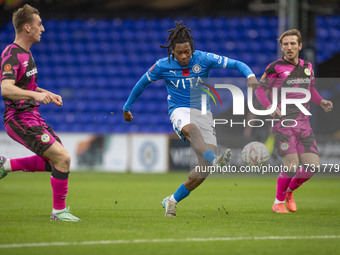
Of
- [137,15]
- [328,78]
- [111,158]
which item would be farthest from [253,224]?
[137,15]

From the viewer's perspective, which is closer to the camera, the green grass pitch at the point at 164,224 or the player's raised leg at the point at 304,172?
the green grass pitch at the point at 164,224

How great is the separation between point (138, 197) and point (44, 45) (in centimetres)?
1452

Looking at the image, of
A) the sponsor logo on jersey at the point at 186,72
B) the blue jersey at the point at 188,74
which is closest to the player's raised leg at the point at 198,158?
the blue jersey at the point at 188,74

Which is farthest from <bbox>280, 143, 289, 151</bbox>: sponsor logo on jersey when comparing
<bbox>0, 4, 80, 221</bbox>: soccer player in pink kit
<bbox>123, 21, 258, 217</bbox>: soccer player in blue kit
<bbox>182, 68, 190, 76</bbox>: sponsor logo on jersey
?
<bbox>0, 4, 80, 221</bbox>: soccer player in pink kit

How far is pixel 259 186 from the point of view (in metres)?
14.1

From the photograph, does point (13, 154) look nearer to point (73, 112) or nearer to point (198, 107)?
point (73, 112)

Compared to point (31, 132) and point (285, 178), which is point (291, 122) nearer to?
point (285, 178)

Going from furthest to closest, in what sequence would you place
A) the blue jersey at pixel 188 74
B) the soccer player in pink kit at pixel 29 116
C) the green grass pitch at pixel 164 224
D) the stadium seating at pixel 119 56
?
the stadium seating at pixel 119 56 < the blue jersey at pixel 188 74 < the soccer player in pink kit at pixel 29 116 < the green grass pitch at pixel 164 224

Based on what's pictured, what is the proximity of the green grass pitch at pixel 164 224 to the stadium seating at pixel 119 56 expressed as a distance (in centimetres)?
971

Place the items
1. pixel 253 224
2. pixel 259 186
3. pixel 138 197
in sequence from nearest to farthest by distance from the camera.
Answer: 1. pixel 253 224
2. pixel 138 197
3. pixel 259 186

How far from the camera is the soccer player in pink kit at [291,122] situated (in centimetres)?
845

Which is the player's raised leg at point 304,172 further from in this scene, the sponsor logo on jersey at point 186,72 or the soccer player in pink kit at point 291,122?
the sponsor logo on jersey at point 186,72

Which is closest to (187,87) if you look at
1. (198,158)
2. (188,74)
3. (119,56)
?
(188,74)

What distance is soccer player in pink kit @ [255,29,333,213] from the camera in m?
8.45
